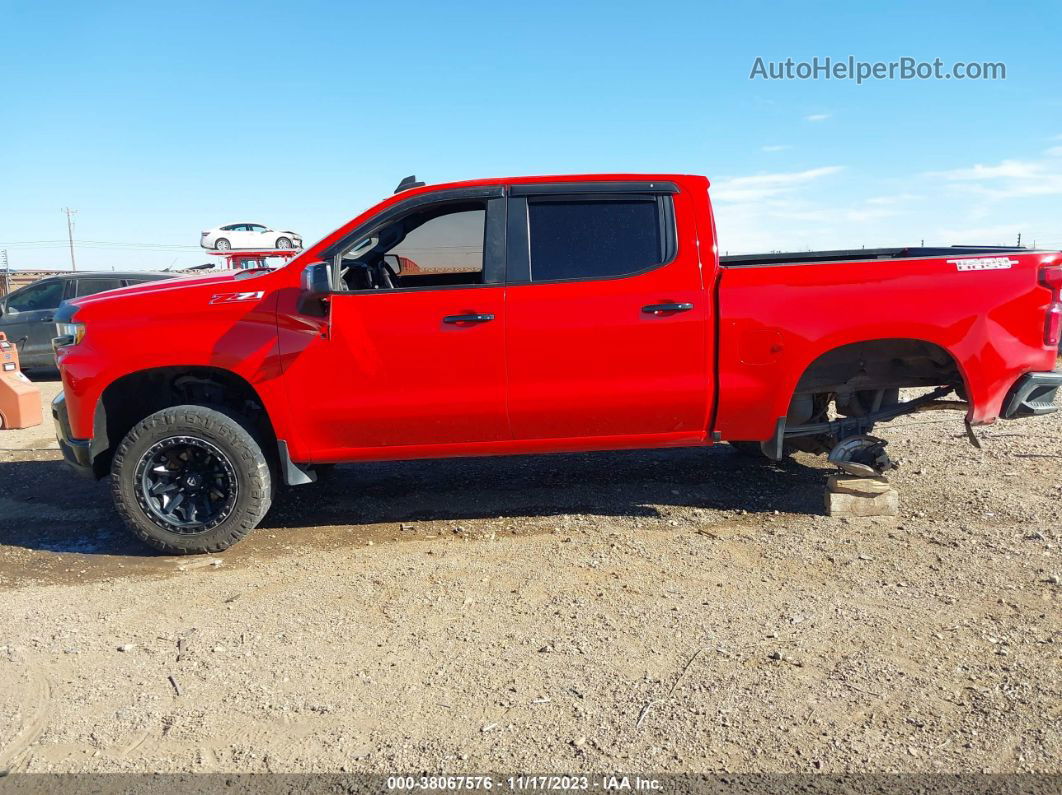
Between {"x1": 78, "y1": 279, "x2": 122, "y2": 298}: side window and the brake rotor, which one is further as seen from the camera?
{"x1": 78, "y1": 279, "x2": 122, "y2": 298}: side window

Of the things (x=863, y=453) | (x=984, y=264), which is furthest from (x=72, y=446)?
(x=984, y=264)

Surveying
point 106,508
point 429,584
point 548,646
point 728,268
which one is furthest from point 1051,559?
point 106,508

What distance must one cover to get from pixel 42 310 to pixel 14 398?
206 inches

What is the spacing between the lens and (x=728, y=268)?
16.9ft

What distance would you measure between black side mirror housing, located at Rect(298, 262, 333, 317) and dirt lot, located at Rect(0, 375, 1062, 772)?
148cm

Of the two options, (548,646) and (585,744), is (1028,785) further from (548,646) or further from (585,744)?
(548,646)

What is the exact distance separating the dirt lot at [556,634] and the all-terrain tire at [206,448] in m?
0.15

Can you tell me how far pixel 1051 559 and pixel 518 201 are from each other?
3555 millimetres

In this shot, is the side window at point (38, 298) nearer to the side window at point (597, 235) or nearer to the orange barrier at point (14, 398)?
the orange barrier at point (14, 398)

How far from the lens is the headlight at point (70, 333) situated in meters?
5.10

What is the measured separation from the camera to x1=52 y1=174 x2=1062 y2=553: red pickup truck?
5.02 metres

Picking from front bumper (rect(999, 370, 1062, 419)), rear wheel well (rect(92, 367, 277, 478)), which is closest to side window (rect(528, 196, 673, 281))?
rear wheel well (rect(92, 367, 277, 478))

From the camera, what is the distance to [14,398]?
880 cm

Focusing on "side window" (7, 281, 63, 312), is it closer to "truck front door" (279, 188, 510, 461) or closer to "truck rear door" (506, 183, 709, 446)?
"truck front door" (279, 188, 510, 461)
